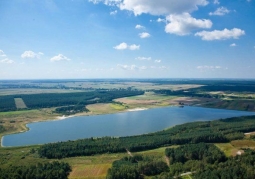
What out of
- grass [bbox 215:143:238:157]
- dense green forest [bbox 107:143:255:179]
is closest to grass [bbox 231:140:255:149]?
grass [bbox 215:143:238:157]

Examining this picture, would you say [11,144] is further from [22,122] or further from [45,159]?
[22,122]

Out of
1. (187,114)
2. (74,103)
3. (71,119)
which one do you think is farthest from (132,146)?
(74,103)

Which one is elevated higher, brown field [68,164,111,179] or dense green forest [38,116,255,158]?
dense green forest [38,116,255,158]

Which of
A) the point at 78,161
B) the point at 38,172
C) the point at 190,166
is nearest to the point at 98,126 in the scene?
the point at 78,161

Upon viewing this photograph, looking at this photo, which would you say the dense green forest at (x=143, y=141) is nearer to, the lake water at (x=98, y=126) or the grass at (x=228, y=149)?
the grass at (x=228, y=149)

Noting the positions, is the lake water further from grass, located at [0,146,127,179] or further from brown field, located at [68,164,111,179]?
brown field, located at [68,164,111,179]

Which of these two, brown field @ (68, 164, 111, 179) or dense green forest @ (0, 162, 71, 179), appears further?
brown field @ (68, 164, 111, 179)
